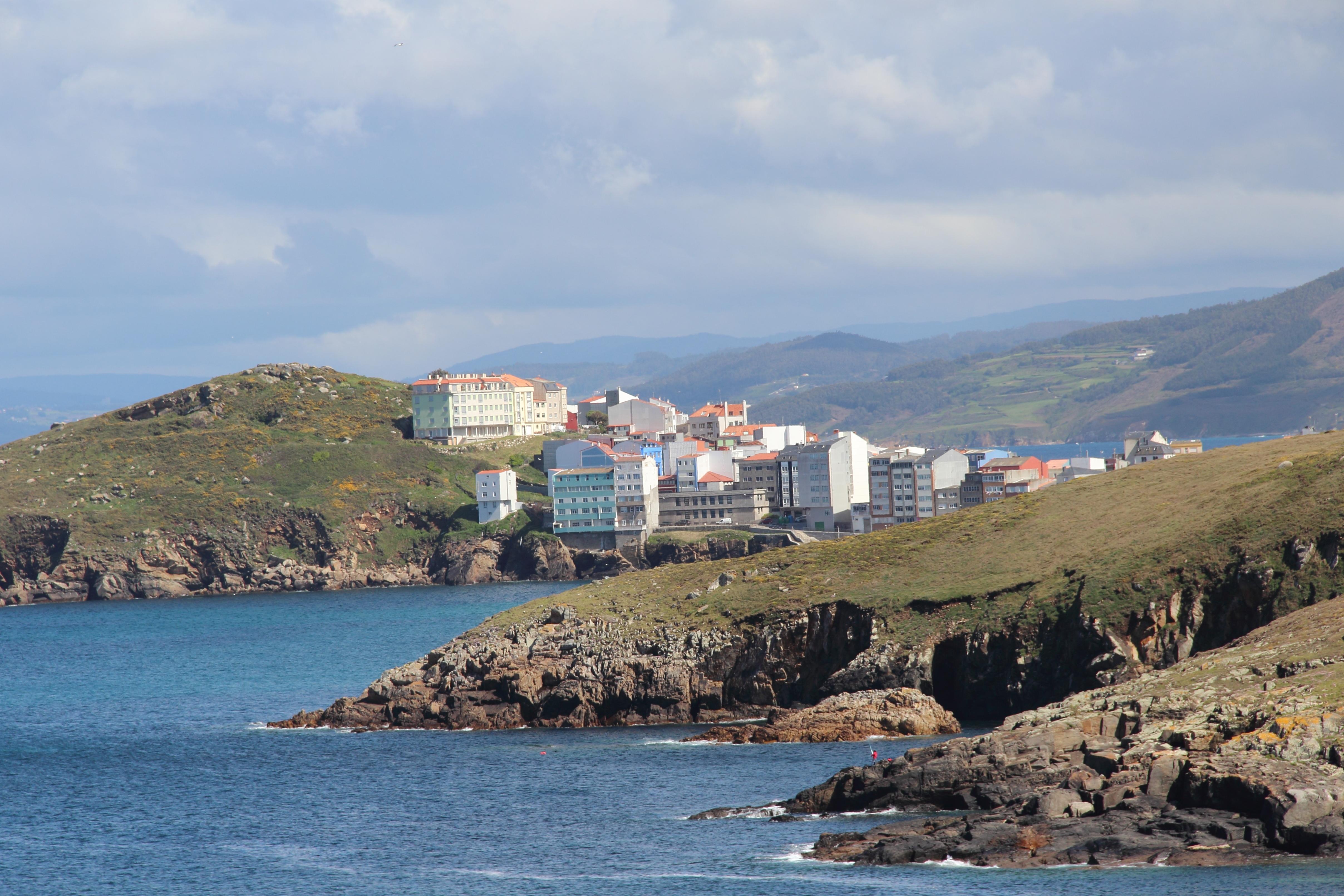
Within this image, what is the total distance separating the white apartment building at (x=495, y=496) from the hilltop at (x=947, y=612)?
103536 millimetres

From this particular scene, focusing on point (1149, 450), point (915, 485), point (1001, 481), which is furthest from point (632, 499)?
point (1149, 450)

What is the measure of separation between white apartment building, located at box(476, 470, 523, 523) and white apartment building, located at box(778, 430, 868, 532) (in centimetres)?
3575

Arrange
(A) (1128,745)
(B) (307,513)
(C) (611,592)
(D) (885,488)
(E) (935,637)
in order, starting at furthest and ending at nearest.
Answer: (B) (307,513)
(D) (885,488)
(C) (611,592)
(E) (935,637)
(A) (1128,745)

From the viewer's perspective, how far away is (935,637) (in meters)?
72.4

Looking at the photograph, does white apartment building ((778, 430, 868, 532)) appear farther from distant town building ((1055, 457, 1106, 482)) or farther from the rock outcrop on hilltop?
the rock outcrop on hilltop

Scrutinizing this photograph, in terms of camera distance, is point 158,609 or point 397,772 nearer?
point 397,772

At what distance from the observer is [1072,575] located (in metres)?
73.1

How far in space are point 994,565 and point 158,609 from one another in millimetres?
116483

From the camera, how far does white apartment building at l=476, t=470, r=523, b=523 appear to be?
191625 millimetres

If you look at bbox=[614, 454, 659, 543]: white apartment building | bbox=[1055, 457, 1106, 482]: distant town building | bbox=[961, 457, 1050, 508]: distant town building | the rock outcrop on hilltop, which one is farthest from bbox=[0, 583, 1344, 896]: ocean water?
bbox=[1055, 457, 1106, 482]: distant town building

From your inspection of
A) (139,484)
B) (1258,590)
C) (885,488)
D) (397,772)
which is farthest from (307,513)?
(1258,590)

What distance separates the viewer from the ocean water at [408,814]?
45344 mm

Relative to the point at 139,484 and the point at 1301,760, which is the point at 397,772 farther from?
the point at 139,484

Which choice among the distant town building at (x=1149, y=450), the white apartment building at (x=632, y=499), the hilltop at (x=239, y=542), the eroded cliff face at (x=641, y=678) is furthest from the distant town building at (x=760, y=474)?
the eroded cliff face at (x=641, y=678)
